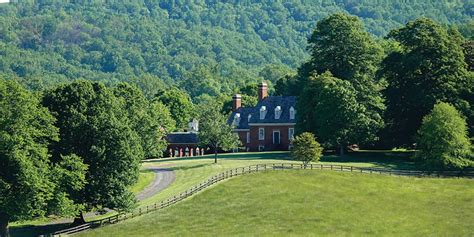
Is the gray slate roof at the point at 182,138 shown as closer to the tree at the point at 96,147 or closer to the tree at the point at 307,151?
the tree at the point at 307,151

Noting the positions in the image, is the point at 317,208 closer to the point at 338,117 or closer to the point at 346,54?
the point at 338,117

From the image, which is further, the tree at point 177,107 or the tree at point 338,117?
the tree at point 177,107

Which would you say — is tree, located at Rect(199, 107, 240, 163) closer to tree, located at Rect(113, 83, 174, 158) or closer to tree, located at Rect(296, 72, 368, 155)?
tree, located at Rect(113, 83, 174, 158)

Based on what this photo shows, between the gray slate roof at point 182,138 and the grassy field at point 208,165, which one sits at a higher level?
the gray slate roof at point 182,138

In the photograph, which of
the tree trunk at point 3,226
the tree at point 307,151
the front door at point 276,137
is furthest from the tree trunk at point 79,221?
the front door at point 276,137

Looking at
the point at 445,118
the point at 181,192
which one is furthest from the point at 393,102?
the point at 181,192

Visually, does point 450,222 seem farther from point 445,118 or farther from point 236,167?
point 236,167

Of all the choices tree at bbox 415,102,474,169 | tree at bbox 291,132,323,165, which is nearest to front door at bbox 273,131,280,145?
tree at bbox 291,132,323,165

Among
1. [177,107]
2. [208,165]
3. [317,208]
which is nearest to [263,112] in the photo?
[208,165]
